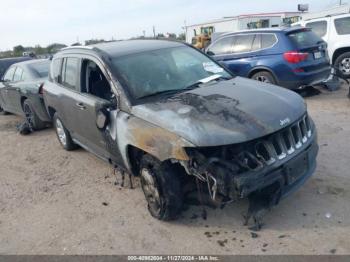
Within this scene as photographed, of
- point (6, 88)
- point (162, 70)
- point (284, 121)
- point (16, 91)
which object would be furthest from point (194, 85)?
point (6, 88)

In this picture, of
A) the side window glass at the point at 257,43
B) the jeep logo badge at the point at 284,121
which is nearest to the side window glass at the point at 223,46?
the side window glass at the point at 257,43

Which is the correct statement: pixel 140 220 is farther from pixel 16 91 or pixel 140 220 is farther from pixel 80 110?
pixel 16 91

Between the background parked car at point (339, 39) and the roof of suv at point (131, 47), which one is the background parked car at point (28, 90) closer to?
the roof of suv at point (131, 47)

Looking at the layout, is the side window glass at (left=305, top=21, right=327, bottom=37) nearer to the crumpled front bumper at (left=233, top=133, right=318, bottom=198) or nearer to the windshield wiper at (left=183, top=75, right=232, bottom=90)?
the windshield wiper at (left=183, top=75, right=232, bottom=90)

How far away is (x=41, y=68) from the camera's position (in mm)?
8617

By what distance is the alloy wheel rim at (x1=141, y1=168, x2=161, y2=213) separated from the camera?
3.88 metres

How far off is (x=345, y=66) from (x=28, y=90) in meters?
8.11

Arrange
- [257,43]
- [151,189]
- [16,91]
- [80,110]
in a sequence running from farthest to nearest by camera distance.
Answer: [257,43], [16,91], [80,110], [151,189]

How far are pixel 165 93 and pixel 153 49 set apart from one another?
2.96 feet

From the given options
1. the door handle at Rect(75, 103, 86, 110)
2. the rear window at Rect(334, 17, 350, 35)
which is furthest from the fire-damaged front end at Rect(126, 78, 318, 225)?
the rear window at Rect(334, 17, 350, 35)

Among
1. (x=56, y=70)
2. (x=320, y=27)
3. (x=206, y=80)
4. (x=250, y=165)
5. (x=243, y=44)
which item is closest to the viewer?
(x=250, y=165)

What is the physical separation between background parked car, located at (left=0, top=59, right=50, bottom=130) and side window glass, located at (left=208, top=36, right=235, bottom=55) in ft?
14.0

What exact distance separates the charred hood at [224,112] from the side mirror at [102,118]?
0.52 meters

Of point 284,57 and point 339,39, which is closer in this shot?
point 284,57
